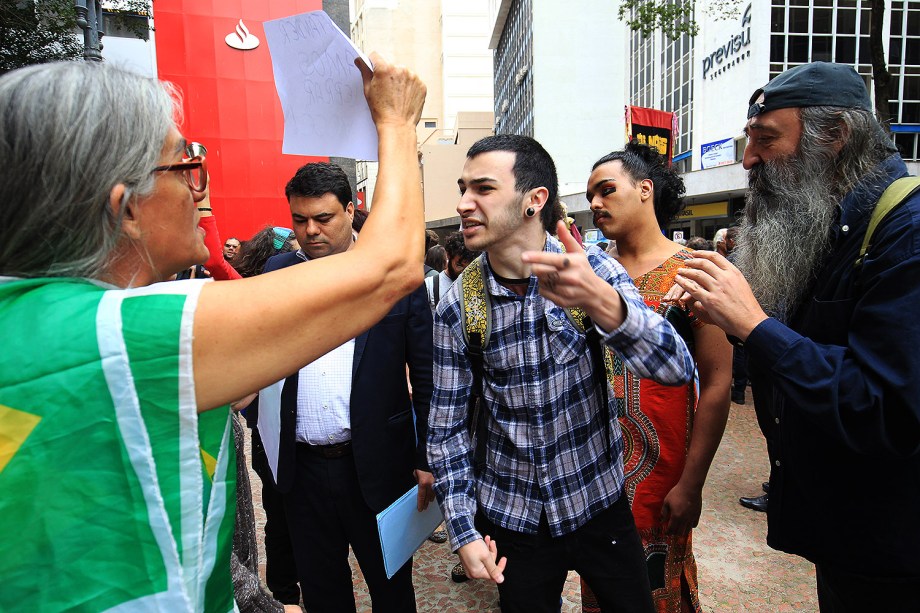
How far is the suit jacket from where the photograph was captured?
2420 millimetres

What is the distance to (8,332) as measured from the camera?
0.83 metres

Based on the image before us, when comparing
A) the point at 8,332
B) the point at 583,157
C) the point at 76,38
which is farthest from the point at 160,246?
the point at 583,157

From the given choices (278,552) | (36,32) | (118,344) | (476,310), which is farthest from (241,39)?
(118,344)

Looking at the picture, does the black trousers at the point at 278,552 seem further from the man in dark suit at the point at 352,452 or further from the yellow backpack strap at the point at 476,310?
the yellow backpack strap at the point at 476,310

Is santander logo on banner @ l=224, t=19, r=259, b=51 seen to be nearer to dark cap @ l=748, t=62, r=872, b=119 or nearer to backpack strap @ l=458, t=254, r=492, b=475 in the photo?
backpack strap @ l=458, t=254, r=492, b=475

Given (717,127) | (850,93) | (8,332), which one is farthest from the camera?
(717,127)

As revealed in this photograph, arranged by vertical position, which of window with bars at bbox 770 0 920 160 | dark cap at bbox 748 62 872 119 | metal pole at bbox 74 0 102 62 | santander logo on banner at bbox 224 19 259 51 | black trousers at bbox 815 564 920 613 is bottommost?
black trousers at bbox 815 564 920 613

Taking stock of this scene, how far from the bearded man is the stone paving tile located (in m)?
1.58

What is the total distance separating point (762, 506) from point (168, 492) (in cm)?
440

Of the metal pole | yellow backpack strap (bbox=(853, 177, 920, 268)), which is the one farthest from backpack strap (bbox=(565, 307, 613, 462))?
the metal pole

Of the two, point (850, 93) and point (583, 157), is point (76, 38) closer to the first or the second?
point (850, 93)

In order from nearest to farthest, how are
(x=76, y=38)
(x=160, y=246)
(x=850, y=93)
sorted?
(x=160, y=246)
(x=850, y=93)
(x=76, y=38)

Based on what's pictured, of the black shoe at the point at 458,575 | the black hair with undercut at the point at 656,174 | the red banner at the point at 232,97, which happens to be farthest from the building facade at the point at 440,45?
the black hair with undercut at the point at 656,174

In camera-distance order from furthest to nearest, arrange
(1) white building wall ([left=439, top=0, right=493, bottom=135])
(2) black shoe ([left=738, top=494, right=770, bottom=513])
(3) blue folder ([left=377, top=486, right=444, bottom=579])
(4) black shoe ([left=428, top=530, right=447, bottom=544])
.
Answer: (1) white building wall ([left=439, top=0, right=493, bottom=135]) → (2) black shoe ([left=738, top=494, right=770, bottom=513]) → (4) black shoe ([left=428, top=530, right=447, bottom=544]) → (3) blue folder ([left=377, top=486, right=444, bottom=579])
